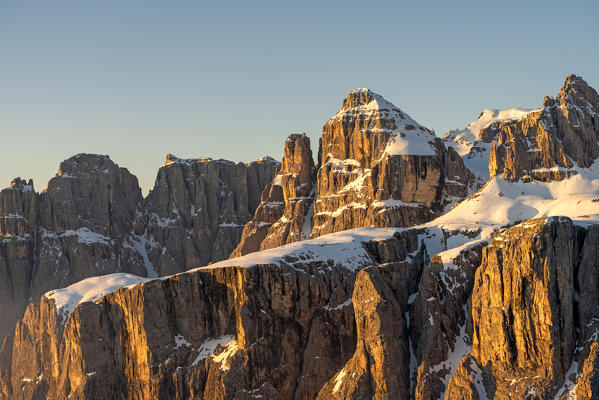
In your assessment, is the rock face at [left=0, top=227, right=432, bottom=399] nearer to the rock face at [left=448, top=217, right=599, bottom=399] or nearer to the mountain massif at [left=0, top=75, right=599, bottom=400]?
the mountain massif at [left=0, top=75, right=599, bottom=400]

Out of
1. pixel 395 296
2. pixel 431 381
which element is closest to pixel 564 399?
pixel 431 381

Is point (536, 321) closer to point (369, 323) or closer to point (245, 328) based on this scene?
point (369, 323)

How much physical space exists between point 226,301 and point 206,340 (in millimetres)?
8512

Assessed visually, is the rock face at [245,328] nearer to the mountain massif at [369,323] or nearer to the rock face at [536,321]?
the mountain massif at [369,323]

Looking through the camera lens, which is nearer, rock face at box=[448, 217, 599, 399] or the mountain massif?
rock face at box=[448, 217, 599, 399]

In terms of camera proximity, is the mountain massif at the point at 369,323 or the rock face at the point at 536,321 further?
the mountain massif at the point at 369,323

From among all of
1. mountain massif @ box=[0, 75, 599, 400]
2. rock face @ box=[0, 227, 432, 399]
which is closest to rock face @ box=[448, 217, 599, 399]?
mountain massif @ box=[0, 75, 599, 400]

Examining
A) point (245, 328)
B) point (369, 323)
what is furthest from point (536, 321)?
point (245, 328)

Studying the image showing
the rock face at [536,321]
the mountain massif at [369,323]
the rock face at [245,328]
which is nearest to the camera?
the rock face at [536,321]

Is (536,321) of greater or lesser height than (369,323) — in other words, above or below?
above

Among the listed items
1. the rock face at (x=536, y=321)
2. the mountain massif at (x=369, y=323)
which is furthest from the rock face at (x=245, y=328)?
the rock face at (x=536, y=321)

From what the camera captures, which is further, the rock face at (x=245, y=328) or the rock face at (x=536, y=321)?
the rock face at (x=245, y=328)

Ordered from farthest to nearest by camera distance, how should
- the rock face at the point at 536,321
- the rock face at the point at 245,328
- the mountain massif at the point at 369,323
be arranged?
the rock face at the point at 245,328, the mountain massif at the point at 369,323, the rock face at the point at 536,321

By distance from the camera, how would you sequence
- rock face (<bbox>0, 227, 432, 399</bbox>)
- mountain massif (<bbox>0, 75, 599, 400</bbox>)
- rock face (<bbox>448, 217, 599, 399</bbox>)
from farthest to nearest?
rock face (<bbox>0, 227, 432, 399</bbox>) → mountain massif (<bbox>0, 75, 599, 400</bbox>) → rock face (<bbox>448, 217, 599, 399</bbox>)
